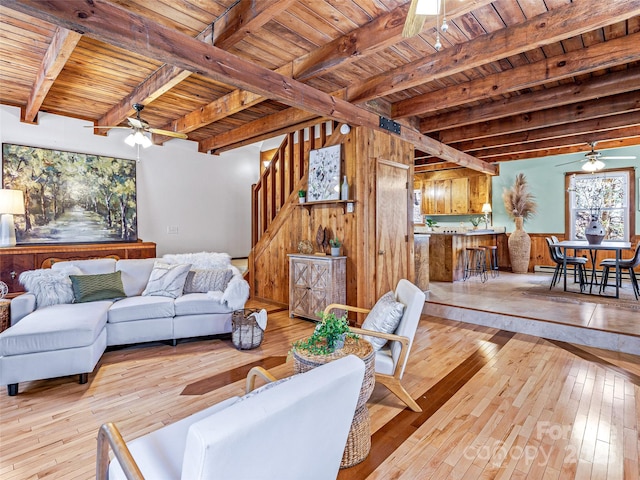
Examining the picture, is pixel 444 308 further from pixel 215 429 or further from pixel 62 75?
pixel 62 75

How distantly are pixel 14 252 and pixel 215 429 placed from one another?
5.12 meters

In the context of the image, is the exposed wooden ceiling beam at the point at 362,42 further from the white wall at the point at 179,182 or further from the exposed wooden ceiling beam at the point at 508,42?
the white wall at the point at 179,182

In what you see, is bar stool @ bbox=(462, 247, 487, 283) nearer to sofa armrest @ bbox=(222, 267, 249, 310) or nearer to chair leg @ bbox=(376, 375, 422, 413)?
sofa armrest @ bbox=(222, 267, 249, 310)

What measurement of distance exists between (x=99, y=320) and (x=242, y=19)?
284 cm

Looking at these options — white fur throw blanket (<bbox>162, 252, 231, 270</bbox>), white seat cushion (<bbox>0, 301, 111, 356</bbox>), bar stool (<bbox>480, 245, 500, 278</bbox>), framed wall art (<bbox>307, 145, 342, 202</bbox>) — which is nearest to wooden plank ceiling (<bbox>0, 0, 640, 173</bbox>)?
framed wall art (<bbox>307, 145, 342, 202</bbox>)

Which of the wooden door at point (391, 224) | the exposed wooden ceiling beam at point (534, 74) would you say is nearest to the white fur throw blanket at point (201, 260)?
the wooden door at point (391, 224)

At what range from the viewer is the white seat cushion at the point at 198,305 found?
3693mm

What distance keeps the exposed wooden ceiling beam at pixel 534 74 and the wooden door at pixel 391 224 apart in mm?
864

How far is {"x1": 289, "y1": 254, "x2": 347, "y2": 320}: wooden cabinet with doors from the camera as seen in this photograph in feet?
14.1

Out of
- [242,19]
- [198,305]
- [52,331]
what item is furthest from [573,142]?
[52,331]

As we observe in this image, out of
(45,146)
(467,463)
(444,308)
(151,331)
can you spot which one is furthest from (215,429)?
(45,146)

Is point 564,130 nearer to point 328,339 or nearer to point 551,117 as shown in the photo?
point 551,117

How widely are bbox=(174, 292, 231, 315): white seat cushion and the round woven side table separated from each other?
2.03 metres

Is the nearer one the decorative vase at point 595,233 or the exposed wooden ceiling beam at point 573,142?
the decorative vase at point 595,233
